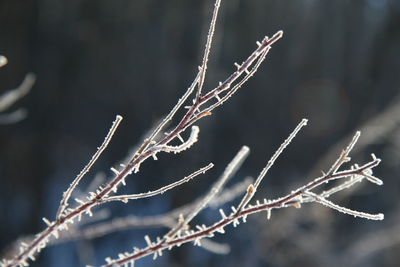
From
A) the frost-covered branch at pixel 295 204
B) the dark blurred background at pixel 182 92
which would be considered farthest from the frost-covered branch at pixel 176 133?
the dark blurred background at pixel 182 92

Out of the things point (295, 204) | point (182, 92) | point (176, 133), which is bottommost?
point (295, 204)

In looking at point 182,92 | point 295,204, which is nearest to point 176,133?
point 295,204

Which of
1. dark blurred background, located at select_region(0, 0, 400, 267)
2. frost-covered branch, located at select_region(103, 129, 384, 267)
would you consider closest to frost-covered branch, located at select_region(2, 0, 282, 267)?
frost-covered branch, located at select_region(103, 129, 384, 267)

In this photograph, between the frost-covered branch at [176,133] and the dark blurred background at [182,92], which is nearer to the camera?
the frost-covered branch at [176,133]

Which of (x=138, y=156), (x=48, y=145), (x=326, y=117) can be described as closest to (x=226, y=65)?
(x=326, y=117)

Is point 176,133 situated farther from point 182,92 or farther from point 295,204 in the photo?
point 182,92

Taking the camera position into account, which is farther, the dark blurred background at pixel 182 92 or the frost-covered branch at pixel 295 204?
the dark blurred background at pixel 182 92

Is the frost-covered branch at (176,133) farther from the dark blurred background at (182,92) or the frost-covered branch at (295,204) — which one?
the dark blurred background at (182,92)

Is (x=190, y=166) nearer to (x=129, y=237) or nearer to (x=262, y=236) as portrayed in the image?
(x=129, y=237)
